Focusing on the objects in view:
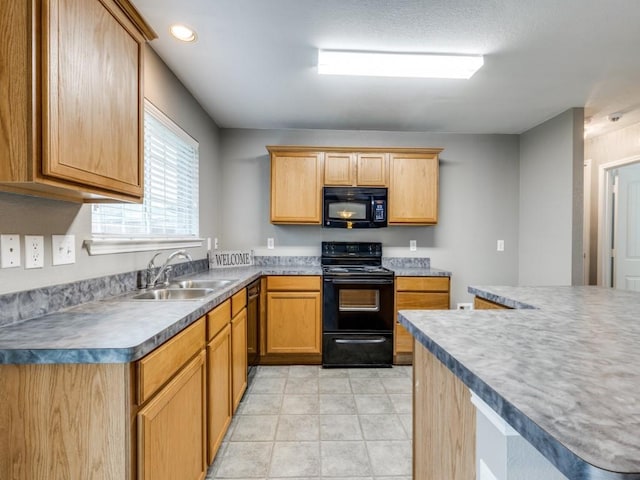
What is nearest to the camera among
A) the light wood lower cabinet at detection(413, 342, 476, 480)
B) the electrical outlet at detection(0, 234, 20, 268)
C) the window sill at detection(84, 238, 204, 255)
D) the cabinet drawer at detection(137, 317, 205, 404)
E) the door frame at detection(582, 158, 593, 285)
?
the light wood lower cabinet at detection(413, 342, 476, 480)

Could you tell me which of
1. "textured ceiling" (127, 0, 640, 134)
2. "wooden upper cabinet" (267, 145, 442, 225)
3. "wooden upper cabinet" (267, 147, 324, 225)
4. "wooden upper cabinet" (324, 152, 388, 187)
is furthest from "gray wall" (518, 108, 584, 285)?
"wooden upper cabinet" (267, 147, 324, 225)

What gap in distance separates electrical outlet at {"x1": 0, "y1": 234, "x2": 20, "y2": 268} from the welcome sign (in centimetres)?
201

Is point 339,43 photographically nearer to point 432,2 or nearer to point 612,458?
point 432,2

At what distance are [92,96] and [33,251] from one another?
0.63 meters

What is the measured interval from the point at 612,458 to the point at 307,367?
9.22 feet

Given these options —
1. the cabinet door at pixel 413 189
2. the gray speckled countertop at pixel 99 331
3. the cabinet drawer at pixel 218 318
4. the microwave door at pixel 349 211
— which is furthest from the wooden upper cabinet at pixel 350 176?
the gray speckled countertop at pixel 99 331

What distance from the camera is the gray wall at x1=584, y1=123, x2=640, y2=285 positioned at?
3527 mm

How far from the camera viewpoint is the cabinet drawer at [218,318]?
159 centimetres

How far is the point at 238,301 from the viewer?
86.2 inches

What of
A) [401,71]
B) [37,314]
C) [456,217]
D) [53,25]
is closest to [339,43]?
[401,71]

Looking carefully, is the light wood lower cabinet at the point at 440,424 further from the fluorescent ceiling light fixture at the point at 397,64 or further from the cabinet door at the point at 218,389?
the fluorescent ceiling light fixture at the point at 397,64

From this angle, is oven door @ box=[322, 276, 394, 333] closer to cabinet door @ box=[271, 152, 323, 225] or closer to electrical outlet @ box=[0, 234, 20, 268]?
cabinet door @ box=[271, 152, 323, 225]

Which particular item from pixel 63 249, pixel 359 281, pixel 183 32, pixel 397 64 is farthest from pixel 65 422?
pixel 397 64

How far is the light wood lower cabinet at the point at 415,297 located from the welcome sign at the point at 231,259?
5.18 feet
